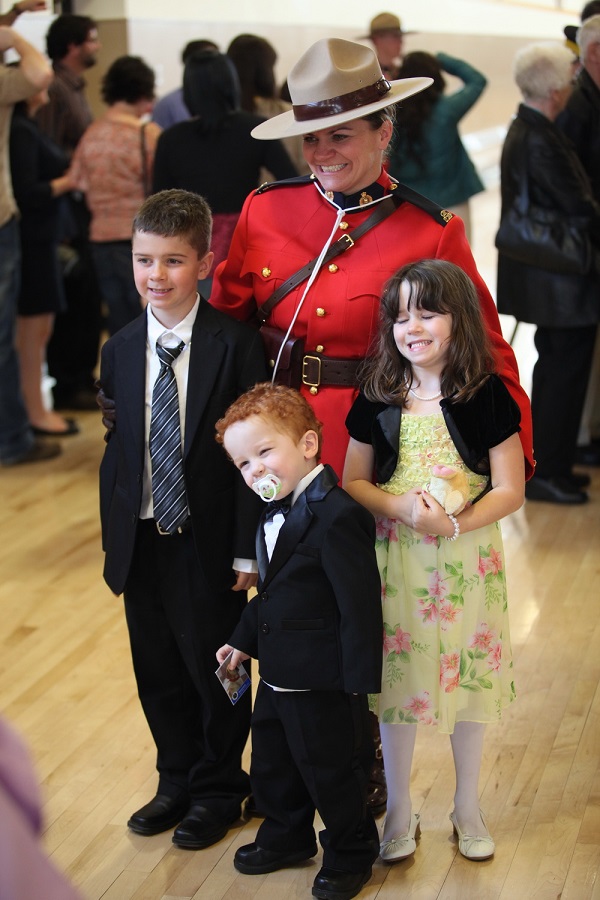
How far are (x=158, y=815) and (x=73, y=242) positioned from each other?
14.6 ft

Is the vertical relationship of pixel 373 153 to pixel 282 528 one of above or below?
above

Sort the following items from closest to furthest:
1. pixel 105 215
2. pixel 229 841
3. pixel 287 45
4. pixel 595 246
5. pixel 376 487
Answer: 1. pixel 376 487
2. pixel 229 841
3. pixel 595 246
4. pixel 105 215
5. pixel 287 45

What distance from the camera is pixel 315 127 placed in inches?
97.6

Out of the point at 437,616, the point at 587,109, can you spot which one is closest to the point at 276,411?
the point at 437,616

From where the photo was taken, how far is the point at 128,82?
533 cm

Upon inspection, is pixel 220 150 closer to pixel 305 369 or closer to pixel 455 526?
pixel 305 369

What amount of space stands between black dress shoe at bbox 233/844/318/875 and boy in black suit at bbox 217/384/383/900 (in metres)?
0.11

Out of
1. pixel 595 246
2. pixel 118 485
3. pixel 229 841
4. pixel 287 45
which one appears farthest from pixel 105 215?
pixel 287 45

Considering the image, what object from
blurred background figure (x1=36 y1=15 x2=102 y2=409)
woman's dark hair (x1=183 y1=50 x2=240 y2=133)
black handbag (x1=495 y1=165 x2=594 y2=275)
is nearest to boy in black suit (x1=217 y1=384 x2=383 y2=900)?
woman's dark hair (x1=183 y1=50 x2=240 y2=133)

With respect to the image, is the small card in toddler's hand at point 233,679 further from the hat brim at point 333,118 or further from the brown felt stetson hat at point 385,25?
the brown felt stetson hat at point 385,25

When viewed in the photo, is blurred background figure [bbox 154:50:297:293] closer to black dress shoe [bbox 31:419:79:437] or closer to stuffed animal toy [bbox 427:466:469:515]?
black dress shoe [bbox 31:419:79:437]

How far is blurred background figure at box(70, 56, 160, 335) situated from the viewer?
17.5 feet

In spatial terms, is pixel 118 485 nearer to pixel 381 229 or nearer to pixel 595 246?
pixel 381 229

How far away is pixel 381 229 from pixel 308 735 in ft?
3.49
